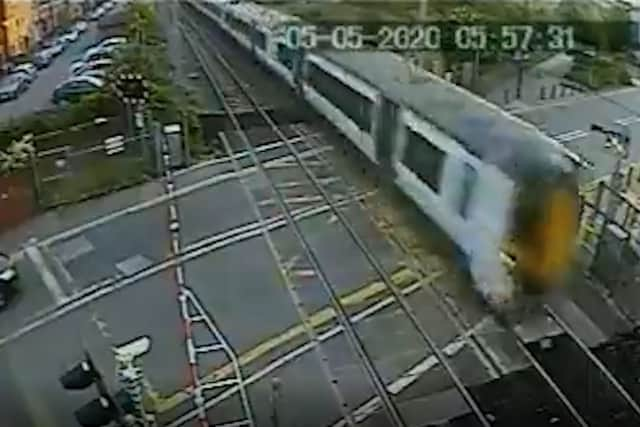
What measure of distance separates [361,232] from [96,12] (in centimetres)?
119

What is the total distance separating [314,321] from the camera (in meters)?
2.46

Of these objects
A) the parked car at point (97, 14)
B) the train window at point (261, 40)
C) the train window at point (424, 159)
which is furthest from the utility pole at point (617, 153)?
→ the parked car at point (97, 14)

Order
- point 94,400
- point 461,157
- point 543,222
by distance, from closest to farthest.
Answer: point 543,222
point 461,157
point 94,400

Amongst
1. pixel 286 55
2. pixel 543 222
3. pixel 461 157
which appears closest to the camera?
pixel 543 222

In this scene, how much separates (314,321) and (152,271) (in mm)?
554

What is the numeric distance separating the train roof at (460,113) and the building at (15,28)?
96 centimetres

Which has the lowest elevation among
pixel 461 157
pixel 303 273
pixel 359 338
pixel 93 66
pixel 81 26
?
pixel 359 338

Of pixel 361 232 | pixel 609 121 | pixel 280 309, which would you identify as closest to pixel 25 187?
pixel 280 309

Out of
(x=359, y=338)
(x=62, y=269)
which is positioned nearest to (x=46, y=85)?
(x=62, y=269)

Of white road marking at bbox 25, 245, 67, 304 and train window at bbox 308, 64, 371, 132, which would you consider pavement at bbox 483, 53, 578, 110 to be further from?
white road marking at bbox 25, 245, 67, 304

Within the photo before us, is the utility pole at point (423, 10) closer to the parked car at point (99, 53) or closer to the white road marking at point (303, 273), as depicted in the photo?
the white road marking at point (303, 273)

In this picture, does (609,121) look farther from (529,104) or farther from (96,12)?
(96,12)

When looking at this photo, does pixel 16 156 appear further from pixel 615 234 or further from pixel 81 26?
pixel 615 234

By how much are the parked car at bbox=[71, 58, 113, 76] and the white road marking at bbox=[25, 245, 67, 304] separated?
2.02 ft
